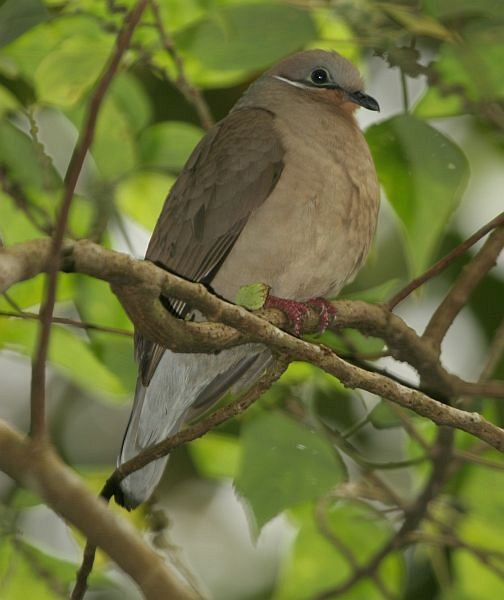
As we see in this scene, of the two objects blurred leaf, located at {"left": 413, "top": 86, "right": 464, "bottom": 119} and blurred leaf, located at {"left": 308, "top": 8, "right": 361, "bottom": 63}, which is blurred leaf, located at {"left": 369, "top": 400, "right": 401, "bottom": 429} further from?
blurred leaf, located at {"left": 308, "top": 8, "right": 361, "bottom": 63}

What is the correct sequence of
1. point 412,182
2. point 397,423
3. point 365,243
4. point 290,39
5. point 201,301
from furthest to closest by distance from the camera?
point 365,243 → point 397,423 → point 412,182 → point 290,39 → point 201,301

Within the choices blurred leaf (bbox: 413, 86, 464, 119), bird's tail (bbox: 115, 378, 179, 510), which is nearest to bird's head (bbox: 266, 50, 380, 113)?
blurred leaf (bbox: 413, 86, 464, 119)

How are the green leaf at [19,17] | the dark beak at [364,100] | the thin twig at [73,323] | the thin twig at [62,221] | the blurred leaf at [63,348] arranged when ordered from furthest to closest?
the dark beak at [364,100]
the blurred leaf at [63,348]
the thin twig at [73,323]
the green leaf at [19,17]
the thin twig at [62,221]

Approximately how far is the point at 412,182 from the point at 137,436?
1367 mm

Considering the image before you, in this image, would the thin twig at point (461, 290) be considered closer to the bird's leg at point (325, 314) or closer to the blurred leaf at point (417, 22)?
the bird's leg at point (325, 314)

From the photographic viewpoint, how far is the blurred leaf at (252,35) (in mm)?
2834

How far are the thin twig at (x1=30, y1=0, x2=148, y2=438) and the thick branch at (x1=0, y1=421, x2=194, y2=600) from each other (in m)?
0.05

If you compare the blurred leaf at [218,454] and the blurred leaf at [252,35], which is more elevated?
the blurred leaf at [252,35]

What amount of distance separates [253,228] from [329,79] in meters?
0.89

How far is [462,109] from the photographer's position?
3.12 m

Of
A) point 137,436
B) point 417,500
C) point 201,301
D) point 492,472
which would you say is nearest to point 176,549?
point 137,436

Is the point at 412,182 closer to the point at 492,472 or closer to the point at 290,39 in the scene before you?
the point at 290,39

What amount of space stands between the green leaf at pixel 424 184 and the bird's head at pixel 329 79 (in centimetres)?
93

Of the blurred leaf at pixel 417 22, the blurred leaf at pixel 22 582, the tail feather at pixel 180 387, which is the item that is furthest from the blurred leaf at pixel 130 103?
the blurred leaf at pixel 22 582
